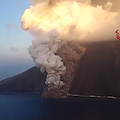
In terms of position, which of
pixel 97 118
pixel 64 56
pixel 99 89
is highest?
pixel 64 56

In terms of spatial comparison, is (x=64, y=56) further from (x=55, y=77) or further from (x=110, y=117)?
(x=110, y=117)

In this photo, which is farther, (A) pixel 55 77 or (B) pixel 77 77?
(B) pixel 77 77

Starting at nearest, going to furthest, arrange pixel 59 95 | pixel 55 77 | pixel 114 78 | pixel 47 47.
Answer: pixel 47 47 → pixel 55 77 → pixel 59 95 → pixel 114 78

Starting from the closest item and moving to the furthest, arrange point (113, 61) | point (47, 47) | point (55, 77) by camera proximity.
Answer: point (47, 47)
point (55, 77)
point (113, 61)

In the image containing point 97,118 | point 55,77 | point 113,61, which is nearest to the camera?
point 97,118

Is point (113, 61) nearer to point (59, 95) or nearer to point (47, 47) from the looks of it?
point (59, 95)

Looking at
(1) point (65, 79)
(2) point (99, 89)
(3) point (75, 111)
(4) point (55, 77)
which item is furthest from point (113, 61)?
(3) point (75, 111)

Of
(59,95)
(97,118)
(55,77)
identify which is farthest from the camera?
(59,95)

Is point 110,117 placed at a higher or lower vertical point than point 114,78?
lower

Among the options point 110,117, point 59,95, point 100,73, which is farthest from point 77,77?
point 110,117
